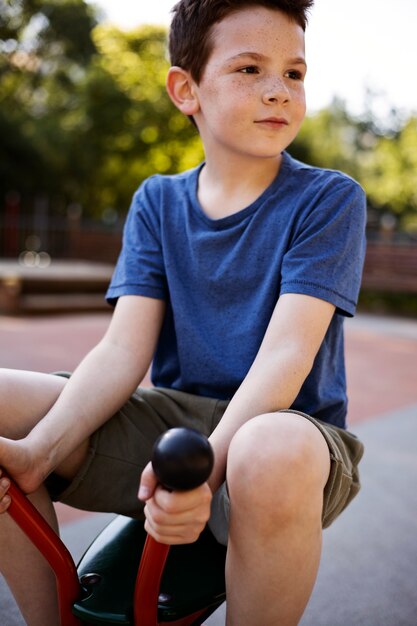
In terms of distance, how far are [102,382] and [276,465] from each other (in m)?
0.46

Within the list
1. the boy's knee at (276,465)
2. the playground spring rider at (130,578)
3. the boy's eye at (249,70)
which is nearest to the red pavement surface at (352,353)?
the playground spring rider at (130,578)

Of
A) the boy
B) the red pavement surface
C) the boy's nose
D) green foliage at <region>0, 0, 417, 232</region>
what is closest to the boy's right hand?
the boy

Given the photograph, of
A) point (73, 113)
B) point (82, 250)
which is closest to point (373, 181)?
point (73, 113)

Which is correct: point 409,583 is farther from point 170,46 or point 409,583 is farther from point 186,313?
point 170,46

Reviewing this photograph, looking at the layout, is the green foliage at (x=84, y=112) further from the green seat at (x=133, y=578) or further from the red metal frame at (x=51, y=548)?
the red metal frame at (x=51, y=548)

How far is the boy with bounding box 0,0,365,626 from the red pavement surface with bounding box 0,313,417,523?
201 cm

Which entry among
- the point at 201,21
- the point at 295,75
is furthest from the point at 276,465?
the point at 201,21

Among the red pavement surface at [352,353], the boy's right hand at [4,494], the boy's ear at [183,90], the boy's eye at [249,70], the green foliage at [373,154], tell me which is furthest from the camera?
the green foliage at [373,154]

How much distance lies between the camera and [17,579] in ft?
3.69

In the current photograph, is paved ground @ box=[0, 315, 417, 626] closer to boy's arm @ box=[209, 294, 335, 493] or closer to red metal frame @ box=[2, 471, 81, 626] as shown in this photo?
red metal frame @ box=[2, 471, 81, 626]

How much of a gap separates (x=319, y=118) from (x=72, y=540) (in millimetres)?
29847

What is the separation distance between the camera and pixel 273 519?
892mm

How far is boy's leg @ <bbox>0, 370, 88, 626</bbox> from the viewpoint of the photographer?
1084 mm

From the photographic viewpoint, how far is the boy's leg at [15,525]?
1.08 meters
